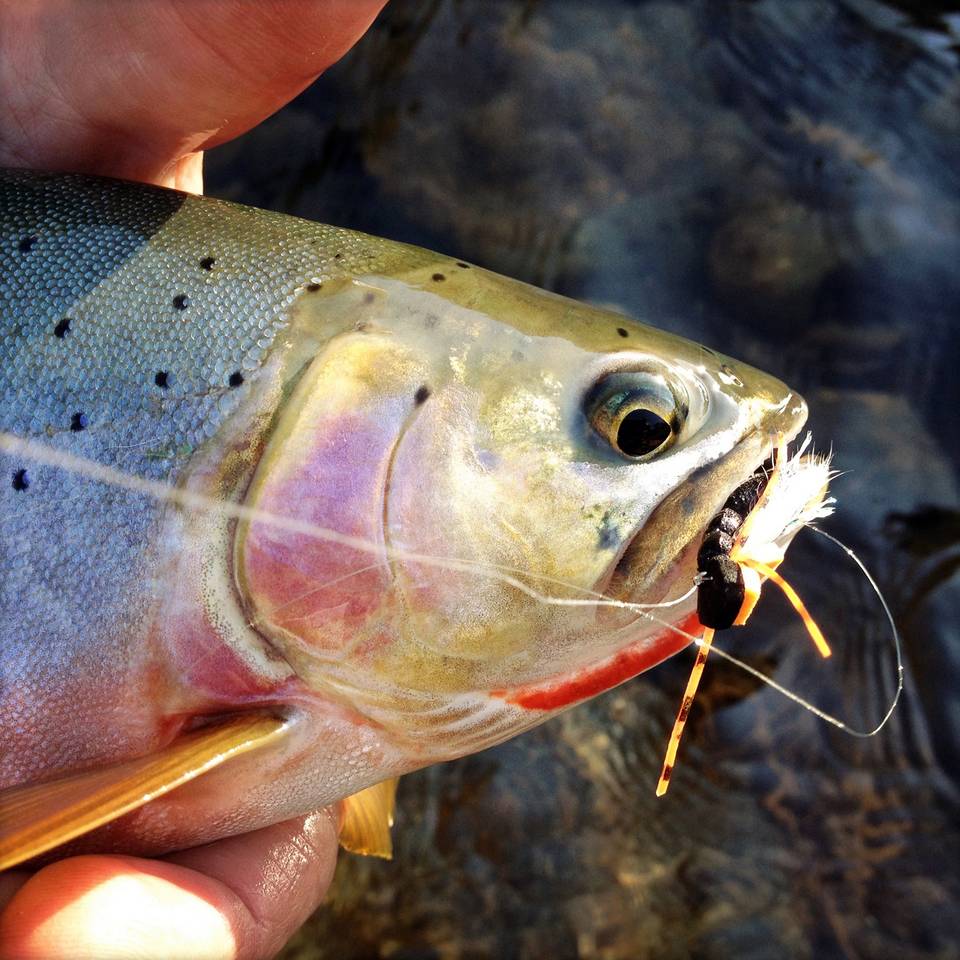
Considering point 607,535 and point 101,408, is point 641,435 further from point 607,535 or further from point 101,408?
point 101,408

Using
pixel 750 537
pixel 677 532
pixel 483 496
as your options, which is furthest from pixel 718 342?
pixel 483 496

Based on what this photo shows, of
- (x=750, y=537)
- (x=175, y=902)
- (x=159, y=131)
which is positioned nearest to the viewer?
(x=750, y=537)

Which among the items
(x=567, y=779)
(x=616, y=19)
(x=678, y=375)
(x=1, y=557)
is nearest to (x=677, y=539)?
(x=678, y=375)

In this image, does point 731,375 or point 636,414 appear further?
point 731,375

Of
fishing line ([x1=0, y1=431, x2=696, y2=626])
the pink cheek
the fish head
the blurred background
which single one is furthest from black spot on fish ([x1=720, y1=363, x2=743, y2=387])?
the blurred background

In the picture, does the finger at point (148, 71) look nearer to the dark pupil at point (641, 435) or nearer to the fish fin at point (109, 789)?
the dark pupil at point (641, 435)

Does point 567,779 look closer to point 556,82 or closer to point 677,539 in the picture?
point 677,539

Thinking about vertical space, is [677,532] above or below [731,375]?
below

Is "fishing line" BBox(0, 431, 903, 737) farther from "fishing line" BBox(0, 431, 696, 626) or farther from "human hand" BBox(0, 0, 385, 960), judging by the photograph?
"human hand" BBox(0, 0, 385, 960)
